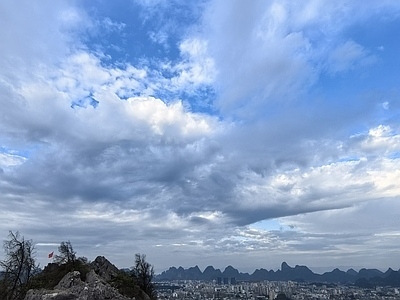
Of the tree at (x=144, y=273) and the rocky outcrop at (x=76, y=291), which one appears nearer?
the rocky outcrop at (x=76, y=291)

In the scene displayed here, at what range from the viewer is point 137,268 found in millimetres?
80000

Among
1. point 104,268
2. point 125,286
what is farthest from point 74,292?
point 104,268

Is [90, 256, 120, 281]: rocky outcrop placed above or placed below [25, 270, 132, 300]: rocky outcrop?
above

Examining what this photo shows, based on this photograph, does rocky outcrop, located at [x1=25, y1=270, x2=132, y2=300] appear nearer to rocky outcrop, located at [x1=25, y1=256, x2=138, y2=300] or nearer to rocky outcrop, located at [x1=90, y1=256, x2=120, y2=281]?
rocky outcrop, located at [x1=25, y1=256, x2=138, y2=300]

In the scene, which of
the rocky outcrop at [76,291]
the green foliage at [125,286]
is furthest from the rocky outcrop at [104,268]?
the rocky outcrop at [76,291]

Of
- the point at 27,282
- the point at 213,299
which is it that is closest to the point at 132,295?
the point at 27,282

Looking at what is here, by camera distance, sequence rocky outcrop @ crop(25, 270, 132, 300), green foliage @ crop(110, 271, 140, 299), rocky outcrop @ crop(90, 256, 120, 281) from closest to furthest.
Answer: rocky outcrop @ crop(25, 270, 132, 300), green foliage @ crop(110, 271, 140, 299), rocky outcrop @ crop(90, 256, 120, 281)

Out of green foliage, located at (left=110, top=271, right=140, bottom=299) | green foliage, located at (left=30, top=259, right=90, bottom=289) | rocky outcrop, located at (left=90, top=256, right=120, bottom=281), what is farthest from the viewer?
rocky outcrop, located at (left=90, top=256, right=120, bottom=281)

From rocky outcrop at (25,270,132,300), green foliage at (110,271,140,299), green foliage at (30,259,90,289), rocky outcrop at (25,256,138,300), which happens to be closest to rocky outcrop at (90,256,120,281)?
green foliage at (110,271,140,299)

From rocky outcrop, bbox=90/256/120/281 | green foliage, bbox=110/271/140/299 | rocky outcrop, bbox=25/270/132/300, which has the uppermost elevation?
rocky outcrop, bbox=90/256/120/281

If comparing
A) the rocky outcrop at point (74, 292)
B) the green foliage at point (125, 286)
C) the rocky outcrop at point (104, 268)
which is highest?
the rocky outcrop at point (104, 268)

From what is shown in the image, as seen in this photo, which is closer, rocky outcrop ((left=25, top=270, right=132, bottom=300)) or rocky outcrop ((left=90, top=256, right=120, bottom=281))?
rocky outcrop ((left=25, top=270, right=132, bottom=300))

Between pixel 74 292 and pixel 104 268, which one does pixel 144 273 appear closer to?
pixel 104 268

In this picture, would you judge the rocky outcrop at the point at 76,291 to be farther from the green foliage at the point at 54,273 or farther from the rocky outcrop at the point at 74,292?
the green foliage at the point at 54,273
